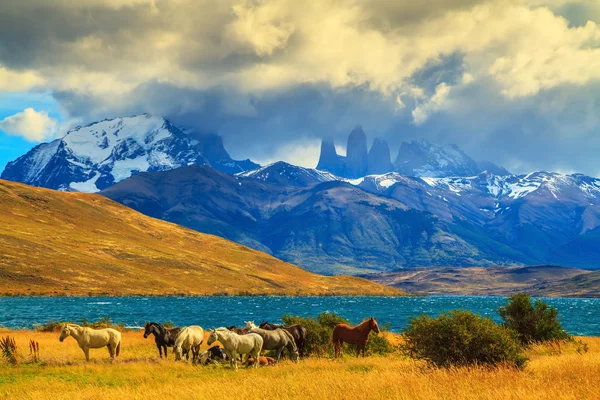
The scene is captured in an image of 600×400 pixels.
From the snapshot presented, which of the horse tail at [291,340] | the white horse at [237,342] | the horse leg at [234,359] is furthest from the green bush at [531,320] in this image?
the horse leg at [234,359]

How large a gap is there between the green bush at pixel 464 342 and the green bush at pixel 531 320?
58.8 feet

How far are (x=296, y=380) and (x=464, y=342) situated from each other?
7.89 m

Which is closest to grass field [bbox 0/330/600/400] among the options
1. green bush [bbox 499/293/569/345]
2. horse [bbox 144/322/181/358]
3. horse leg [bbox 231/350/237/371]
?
horse leg [bbox 231/350/237/371]

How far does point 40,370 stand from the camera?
31531 millimetres

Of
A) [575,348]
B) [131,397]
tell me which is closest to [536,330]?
[575,348]

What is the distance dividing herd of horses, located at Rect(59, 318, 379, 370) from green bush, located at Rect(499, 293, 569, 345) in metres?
14.4

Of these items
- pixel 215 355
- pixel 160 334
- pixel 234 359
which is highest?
pixel 160 334

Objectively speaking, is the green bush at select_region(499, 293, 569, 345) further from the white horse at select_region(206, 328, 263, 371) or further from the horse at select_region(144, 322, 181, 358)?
the horse at select_region(144, 322, 181, 358)

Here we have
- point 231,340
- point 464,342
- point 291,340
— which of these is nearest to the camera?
point 464,342

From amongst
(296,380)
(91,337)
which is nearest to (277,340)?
(296,380)

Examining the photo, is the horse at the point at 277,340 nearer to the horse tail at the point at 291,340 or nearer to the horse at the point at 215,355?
the horse tail at the point at 291,340

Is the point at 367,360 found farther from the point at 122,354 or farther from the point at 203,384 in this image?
the point at 122,354

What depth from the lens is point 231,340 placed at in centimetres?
3100

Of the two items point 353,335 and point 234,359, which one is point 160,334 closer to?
point 234,359
